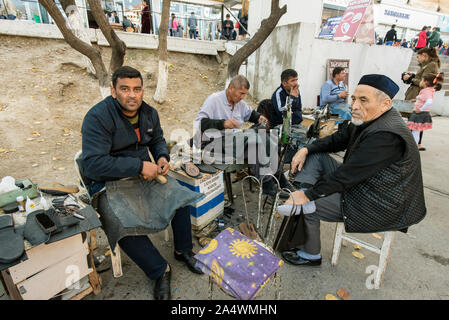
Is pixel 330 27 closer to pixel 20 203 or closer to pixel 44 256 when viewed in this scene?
pixel 20 203

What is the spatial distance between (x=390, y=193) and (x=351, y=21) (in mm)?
8705

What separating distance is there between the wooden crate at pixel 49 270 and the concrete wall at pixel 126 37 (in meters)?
10.5

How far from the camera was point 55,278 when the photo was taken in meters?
1.88

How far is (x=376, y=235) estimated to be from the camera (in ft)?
10.3

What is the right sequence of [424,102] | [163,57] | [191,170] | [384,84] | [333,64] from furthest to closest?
[163,57]
[333,64]
[424,102]
[191,170]
[384,84]

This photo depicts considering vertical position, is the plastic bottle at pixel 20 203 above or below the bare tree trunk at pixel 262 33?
below

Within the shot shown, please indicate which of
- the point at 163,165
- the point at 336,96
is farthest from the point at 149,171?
the point at 336,96

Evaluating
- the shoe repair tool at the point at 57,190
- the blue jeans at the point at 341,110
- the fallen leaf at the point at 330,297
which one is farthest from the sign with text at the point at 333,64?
the shoe repair tool at the point at 57,190

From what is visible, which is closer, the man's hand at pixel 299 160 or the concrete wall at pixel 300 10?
the man's hand at pixel 299 160

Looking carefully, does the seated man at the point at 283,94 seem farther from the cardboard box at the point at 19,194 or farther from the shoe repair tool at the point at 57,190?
the cardboard box at the point at 19,194

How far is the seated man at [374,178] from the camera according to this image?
→ 1.92 m

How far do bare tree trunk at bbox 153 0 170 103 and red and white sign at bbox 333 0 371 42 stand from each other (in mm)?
5912
